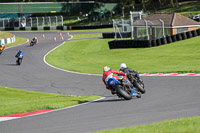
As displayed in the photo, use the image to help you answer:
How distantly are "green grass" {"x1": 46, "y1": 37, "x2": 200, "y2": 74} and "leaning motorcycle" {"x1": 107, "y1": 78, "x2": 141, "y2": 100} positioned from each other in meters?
8.32

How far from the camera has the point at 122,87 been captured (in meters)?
14.2

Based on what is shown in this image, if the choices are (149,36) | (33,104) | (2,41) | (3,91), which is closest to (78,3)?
(2,41)

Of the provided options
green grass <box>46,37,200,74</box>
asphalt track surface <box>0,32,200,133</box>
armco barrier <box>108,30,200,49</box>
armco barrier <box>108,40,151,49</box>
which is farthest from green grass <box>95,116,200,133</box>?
armco barrier <box>108,40,151,49</box>

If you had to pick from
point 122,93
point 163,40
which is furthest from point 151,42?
point 122,93

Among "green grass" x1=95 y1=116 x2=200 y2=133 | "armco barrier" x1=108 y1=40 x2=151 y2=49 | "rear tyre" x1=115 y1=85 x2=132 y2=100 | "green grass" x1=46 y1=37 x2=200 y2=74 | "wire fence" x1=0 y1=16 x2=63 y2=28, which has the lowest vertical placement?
"green grass" x1=46 y1=37 x2=200 y2=74

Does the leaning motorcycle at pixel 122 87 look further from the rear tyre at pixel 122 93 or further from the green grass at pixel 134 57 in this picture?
the green grass at pixel 134 57

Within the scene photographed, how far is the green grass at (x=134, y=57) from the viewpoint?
26.5 m

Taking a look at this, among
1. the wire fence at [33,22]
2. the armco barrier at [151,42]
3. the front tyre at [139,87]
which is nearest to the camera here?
the front tyre at [139,87]

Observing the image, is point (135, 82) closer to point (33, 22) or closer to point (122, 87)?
point (122, 87)

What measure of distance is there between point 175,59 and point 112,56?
7.98m

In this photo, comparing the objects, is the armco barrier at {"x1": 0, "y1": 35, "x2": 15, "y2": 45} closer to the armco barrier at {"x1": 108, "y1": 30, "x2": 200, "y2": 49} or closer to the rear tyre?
the armco barrier at {"x1": 108, "y1": 30, "x2": 200, "y2": 49}

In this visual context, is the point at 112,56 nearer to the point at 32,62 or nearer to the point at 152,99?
the point at 32,62

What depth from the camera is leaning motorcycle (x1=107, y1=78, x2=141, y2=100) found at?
1392 centimetres

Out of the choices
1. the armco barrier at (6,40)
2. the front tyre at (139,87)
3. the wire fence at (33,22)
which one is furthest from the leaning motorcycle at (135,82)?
the wire fence at (33,22)
